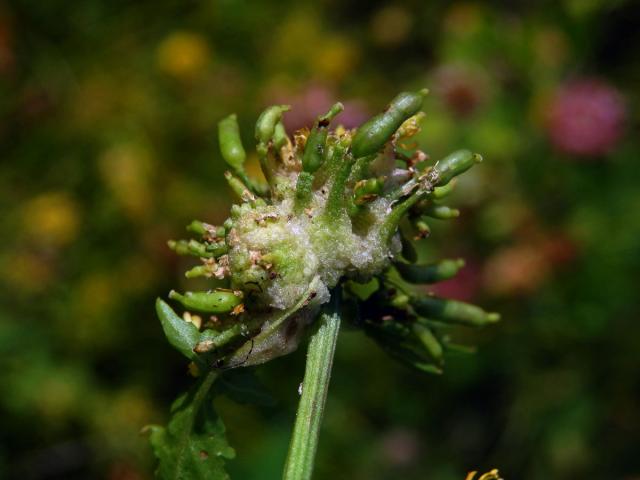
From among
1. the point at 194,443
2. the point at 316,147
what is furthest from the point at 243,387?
the point at 316,147

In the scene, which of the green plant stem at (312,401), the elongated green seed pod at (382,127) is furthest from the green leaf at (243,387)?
the elongated green seed pod at (382,127)

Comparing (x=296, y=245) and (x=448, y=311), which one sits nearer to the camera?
(x=296, y=245)

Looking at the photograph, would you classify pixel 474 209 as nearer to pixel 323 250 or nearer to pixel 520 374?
pixel 520 374

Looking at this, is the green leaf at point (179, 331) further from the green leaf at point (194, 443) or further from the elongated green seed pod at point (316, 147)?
the elongated green seed pod at point (316, 147)

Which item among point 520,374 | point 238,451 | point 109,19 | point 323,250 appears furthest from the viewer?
point 109,19

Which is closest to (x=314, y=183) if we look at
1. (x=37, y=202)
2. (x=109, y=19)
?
(x=37, y=202)

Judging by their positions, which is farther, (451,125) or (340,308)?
(451,125)

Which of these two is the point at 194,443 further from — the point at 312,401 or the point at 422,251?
the point at 422,251
